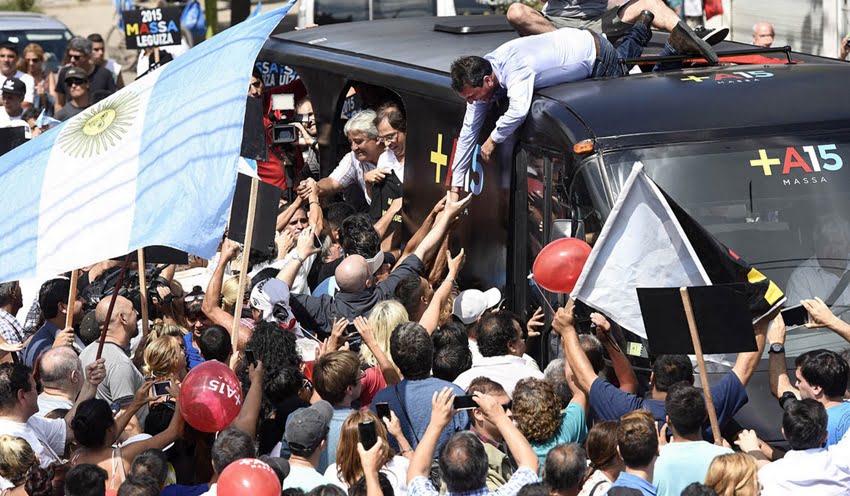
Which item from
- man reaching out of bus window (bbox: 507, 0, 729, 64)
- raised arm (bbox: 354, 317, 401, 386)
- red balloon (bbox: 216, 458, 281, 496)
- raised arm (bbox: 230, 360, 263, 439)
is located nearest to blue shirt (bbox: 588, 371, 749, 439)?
raised arm (bbox: 354, 317, 401, 386)

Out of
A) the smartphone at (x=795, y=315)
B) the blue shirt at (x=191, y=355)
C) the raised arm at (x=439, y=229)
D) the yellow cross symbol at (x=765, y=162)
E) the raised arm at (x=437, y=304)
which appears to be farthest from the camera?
the raised arm at (x=439, y=229)

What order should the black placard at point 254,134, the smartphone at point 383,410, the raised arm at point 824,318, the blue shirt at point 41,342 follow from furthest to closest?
the blue shirt at point 41,342 → the black placard at point 254,134 → the raised arm at point 824,318 → the smartphone at point 383,410

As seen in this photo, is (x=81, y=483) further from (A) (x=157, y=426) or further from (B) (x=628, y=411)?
(B) (x=628, y=411)

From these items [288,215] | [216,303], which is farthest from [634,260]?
[288,215]

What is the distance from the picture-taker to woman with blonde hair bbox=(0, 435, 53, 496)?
5.84m

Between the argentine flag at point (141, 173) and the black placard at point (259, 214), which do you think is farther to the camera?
the black placard at point (259, 214)

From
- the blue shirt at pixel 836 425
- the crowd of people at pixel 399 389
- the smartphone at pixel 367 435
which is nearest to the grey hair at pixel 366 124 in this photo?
the crowd of people at pixel 399 389

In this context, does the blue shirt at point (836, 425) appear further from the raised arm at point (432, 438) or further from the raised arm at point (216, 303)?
the raised arm at point (216, 303)

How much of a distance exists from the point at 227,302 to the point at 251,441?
2.86 metres

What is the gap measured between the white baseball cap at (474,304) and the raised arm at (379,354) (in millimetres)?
995

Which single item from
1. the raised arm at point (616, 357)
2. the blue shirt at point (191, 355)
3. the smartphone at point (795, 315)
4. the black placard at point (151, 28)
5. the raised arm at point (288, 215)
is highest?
the smartphone at point (795, 315)

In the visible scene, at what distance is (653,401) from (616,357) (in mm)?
569

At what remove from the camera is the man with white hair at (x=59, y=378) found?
7.05 meters

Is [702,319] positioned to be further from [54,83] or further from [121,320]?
[54,83]
